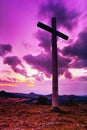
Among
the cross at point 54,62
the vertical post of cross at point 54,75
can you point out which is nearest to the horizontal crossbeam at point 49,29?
the cross at point 54,62

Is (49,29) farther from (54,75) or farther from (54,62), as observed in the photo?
(54,75)

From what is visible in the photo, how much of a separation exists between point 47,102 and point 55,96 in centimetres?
594

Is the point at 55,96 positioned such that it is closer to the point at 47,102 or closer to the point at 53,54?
the point at 53,54

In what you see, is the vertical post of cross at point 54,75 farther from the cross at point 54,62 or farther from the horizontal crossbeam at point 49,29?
the horizontal crossbeam at point 49,29

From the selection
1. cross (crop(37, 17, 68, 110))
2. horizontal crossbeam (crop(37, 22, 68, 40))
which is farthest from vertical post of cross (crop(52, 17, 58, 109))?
horizontal crossbeam (crop(37, 22, 68, 40))

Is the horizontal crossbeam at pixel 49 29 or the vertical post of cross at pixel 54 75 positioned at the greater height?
the horizontal crossbeam at pixel 49 29

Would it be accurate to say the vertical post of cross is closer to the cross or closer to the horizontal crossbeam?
the cross

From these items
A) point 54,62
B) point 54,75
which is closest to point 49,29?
point 54,62

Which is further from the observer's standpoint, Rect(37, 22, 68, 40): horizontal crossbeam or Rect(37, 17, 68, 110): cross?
Rect(37, 22, 68, 40): horizontal crossbeam

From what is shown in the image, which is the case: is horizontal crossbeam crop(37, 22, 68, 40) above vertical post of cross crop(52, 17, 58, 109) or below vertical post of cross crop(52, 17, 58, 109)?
above

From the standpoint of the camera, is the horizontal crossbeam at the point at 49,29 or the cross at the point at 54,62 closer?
the cross at the point at 54,62

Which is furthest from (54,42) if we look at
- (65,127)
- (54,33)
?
(65,127)

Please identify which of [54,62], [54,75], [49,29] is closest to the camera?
[54,75]

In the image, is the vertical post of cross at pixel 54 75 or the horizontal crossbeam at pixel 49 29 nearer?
the vertical post of cross at pixel 54 75
